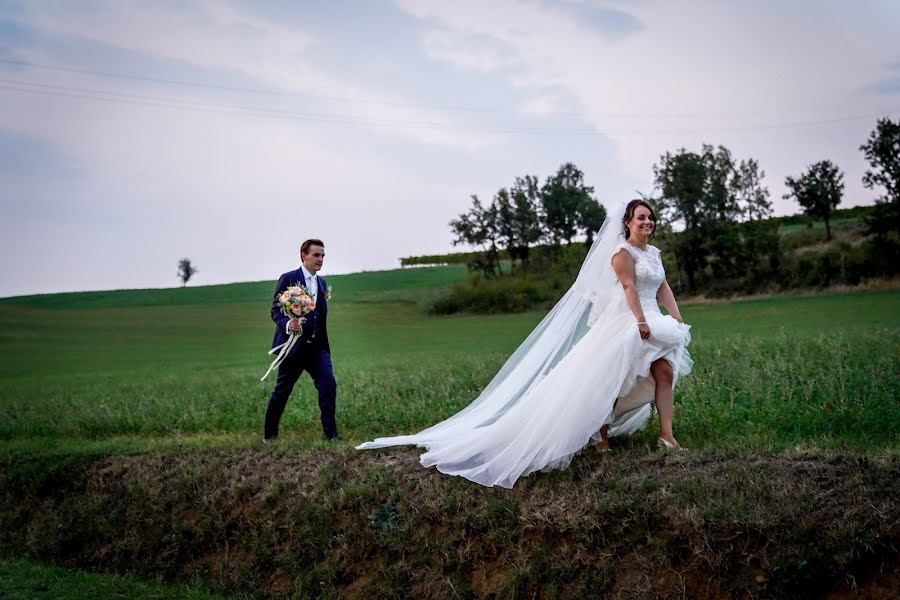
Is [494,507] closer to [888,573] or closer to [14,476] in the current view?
[888,573]

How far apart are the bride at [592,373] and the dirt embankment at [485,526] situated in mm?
310

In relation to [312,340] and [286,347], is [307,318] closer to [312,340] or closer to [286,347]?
[312,340]

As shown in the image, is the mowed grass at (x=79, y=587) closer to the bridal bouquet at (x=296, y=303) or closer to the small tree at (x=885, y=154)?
the bridal bouquet at (x=296, y=303)

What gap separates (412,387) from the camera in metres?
17.4

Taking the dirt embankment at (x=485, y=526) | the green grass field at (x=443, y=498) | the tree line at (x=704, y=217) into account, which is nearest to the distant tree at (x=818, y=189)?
the tree line at (x=704, y=217)

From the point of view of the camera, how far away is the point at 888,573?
668cm

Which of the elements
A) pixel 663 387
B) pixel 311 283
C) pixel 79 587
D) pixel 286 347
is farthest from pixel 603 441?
pixel 79 587

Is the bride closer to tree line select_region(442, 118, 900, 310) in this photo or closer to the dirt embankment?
the dirt embankment

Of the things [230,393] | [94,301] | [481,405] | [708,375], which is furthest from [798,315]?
[94,301]

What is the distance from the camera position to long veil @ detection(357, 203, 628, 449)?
30.5 feet

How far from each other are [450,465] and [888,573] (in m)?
4.33

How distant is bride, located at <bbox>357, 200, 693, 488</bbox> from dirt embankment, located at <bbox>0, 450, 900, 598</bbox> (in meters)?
0.31

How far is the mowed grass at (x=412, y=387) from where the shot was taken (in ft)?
39.1

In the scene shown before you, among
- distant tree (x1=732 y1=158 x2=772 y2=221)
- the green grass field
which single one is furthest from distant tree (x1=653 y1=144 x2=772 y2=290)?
the green grass field
